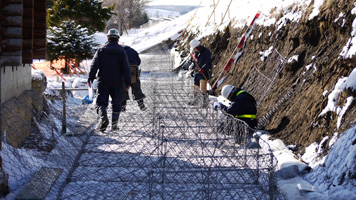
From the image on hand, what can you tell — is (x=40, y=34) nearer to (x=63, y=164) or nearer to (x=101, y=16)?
(x=63, y=164)

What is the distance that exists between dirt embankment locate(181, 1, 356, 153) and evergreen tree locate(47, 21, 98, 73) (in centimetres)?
1174

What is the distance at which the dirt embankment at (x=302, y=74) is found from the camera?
20.0 feet

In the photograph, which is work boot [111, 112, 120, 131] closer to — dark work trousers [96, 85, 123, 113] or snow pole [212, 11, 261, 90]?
dark work trousers [96, 85, 123, 113]

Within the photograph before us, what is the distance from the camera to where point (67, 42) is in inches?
798

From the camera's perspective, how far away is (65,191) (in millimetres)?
4590

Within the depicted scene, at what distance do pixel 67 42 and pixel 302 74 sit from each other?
14.9 m

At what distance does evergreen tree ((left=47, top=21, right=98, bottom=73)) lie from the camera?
20.1m

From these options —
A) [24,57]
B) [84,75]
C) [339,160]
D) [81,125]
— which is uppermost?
[24,57]

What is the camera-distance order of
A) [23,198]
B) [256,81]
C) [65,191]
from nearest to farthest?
[23,198] → [65,191] → [256,81]

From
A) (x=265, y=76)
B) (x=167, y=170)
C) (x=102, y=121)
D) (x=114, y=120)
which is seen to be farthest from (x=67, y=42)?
(x=167, y=170)

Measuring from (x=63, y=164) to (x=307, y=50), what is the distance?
16.4ft

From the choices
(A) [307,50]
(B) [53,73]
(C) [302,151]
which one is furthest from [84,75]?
(C) [302,151]

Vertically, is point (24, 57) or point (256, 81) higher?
point (24, 57)

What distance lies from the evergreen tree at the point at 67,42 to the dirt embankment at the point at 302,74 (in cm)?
1174
